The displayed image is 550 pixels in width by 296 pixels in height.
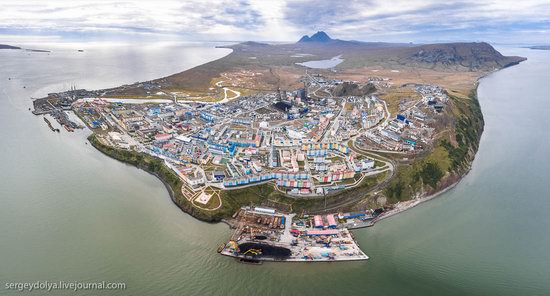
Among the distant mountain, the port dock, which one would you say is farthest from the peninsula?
the distant mountain

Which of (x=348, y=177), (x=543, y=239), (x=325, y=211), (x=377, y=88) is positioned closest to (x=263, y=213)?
(x=325, y=211)

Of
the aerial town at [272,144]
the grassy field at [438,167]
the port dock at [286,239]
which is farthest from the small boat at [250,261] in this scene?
the grassy field at [438,167]

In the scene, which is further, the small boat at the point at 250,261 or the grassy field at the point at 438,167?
the grassy field at the point at 438,167

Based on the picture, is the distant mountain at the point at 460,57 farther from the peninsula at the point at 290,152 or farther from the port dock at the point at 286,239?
the port dock at the point at 286,239

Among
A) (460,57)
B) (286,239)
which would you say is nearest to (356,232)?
(286,239)

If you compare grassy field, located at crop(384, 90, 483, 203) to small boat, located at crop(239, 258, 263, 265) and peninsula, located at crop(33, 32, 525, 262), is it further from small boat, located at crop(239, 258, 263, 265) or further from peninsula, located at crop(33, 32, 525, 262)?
small boat, located at crop(239, 258, 263, 265)
